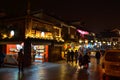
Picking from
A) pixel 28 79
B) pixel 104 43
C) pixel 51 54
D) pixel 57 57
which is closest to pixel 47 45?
pixel 51 54

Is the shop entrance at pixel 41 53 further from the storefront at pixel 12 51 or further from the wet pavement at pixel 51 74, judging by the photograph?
the wet pavement at pixel 51 74

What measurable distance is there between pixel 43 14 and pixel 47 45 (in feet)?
21.7

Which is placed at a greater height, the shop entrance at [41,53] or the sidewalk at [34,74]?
the shop entrance at [41,53]

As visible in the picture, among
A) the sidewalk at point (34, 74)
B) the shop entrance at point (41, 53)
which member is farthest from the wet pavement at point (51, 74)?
the shop entrance at point (41, 53)

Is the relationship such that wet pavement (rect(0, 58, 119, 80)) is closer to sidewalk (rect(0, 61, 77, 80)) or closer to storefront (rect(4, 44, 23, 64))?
sidewalk (rect(0, 61, 77, 80))

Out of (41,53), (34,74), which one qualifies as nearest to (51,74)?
(34,74)

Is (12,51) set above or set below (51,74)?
above

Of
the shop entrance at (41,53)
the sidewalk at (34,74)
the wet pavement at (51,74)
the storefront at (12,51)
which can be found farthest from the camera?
the shop entrance at (41,53)

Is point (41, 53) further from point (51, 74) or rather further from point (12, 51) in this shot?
point (51, 74)

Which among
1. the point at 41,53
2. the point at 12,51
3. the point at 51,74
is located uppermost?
the point at 12,51

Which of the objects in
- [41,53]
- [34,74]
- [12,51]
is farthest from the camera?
[41,53]

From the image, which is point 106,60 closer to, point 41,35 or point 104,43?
point 41,35

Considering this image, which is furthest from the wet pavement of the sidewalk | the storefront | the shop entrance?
the shop entrance

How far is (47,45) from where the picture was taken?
30.7m
